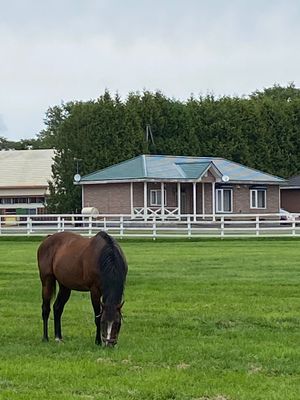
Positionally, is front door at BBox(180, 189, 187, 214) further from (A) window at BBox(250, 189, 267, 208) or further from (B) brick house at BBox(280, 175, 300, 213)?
(B) brick house at BBox(280, 175, 300, 213)

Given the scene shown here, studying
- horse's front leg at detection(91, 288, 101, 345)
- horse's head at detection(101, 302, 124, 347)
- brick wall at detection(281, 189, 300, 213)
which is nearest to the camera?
horse's head at detection(101, 302, 124, 347)

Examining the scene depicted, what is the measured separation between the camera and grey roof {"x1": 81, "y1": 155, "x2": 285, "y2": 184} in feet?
158

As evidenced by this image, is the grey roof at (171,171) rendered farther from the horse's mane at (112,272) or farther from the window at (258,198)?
the horse's mane at (112,272)

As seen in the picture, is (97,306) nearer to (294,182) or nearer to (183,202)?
(183,202)

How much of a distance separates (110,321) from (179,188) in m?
39.5

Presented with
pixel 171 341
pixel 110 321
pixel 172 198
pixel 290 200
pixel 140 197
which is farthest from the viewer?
pixel 290 200

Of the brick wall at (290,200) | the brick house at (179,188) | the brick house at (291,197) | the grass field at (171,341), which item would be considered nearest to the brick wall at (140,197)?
the brick house at (179,188)

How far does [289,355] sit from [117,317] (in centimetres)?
212

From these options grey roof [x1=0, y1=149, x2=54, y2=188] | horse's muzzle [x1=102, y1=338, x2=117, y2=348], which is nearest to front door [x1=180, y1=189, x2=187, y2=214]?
grey roof [x1=0, y1=149, x2=54, y2=188]

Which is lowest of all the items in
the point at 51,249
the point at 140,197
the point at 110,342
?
the point at 110,342

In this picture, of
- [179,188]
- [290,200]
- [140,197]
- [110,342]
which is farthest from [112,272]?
[290,200]

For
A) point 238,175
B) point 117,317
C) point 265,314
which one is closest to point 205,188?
point 238,175

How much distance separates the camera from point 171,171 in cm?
4919

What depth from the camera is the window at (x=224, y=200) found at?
50656mm
